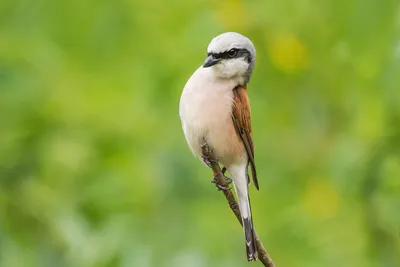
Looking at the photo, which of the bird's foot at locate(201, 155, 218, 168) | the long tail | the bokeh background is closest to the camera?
the long tail

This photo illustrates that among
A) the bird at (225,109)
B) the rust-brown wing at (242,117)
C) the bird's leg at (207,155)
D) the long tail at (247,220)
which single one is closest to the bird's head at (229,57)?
the bird at (225,109)

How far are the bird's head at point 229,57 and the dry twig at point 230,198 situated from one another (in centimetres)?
27

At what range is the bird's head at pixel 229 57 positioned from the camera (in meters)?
2.83

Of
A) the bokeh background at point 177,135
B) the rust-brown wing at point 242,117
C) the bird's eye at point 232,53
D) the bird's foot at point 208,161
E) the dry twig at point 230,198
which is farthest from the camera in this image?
the bokeh background at point 177,135

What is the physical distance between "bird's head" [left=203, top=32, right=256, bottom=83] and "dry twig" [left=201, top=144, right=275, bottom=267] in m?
0.27

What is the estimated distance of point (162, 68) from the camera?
473 centimetres

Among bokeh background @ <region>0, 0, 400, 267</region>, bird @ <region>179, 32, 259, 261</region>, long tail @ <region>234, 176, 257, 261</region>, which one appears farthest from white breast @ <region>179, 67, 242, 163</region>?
bokeh background @ <region>0, 0, 400, 267</region>

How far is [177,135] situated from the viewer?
15.9ft

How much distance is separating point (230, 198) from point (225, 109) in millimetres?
726

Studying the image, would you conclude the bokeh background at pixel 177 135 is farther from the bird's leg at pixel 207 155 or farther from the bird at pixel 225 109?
the bird's leg at pixel 207 155

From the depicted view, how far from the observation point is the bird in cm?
283

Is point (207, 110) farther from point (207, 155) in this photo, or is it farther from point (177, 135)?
point (177, 135)

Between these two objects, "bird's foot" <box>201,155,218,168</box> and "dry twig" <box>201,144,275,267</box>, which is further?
"bird's foot" <box>201,155,218,168</box>

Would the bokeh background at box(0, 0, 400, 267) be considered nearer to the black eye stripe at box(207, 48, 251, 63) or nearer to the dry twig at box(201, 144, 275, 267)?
the black eye stripe at box(207, 48, 251, 63)
